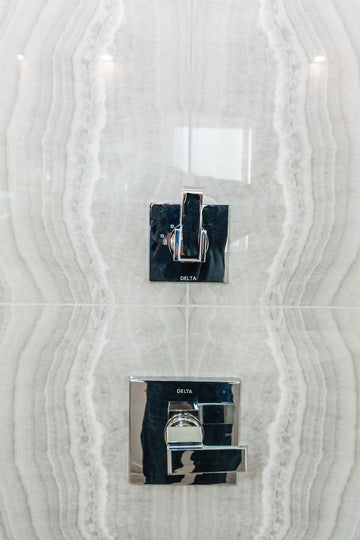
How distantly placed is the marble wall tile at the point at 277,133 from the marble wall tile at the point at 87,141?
52mm

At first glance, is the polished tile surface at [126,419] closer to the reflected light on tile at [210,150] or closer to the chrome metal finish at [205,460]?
the chrome metal finish at [205,460]

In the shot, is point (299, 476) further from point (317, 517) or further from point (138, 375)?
point (138, 375)

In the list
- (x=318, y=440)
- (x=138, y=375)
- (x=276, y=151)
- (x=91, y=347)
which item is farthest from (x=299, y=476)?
(x=276, y=151)

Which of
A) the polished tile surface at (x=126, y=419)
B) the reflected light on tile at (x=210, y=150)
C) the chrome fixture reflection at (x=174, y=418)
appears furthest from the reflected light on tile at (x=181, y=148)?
the chrome fixture reflection at (x=174, y=418)

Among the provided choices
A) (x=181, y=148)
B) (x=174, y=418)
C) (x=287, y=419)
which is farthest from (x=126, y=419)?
(x=181, y=148)

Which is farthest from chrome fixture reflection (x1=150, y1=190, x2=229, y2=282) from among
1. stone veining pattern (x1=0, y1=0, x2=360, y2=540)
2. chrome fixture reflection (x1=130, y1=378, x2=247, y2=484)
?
chrome fixture reflection (x1=130, y1=378, x2=247, y2=484)

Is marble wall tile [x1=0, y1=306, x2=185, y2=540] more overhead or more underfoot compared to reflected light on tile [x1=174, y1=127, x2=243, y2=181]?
more underfoot

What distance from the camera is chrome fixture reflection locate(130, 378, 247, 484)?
68 centimetres

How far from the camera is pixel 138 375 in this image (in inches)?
27.3

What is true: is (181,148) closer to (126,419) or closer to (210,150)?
(210,150)

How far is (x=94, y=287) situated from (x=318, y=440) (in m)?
0.52

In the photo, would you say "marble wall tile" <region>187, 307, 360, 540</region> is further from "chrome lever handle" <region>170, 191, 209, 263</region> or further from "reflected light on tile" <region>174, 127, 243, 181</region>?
"reflected light on tile" <region>174, 127, 243, 181</region>

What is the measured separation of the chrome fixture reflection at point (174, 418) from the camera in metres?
0.68

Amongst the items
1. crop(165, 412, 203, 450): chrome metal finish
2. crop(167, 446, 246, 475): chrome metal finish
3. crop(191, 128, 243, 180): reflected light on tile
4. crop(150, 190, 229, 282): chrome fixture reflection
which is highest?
crop(191, 128, 243, 180): reflected light on tile
